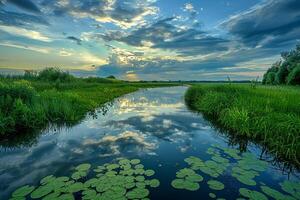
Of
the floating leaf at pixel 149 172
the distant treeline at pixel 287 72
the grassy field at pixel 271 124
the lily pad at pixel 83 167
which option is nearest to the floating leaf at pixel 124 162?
the floating leaf at pixel 149 172

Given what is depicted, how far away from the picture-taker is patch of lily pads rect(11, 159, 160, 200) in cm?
434

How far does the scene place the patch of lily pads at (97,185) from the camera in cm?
434

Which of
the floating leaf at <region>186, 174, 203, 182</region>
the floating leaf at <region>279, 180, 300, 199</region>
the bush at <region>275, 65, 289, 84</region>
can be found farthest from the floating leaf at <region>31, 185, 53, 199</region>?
the bush at <region>275, 65, 289, 84</region>

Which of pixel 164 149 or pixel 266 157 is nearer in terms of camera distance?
pixel 266 157

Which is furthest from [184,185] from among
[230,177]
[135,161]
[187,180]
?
[135,161]

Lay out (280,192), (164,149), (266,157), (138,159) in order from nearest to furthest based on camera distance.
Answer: (280,192) < (138,159) < (266,157) < (164,149)

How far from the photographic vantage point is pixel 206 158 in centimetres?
681

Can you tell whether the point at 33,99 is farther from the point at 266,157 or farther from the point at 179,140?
the point at 266,157

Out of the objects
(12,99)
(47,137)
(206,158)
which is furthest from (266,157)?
(12,99)

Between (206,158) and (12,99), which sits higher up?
(12,99)

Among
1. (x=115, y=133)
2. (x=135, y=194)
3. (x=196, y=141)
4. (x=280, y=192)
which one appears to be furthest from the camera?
(x=115, y=133)

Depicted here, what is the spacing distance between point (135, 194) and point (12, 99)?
891cm

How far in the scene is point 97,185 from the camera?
4734 millimetres

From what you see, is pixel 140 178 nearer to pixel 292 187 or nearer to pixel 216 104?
pixel 292 187
